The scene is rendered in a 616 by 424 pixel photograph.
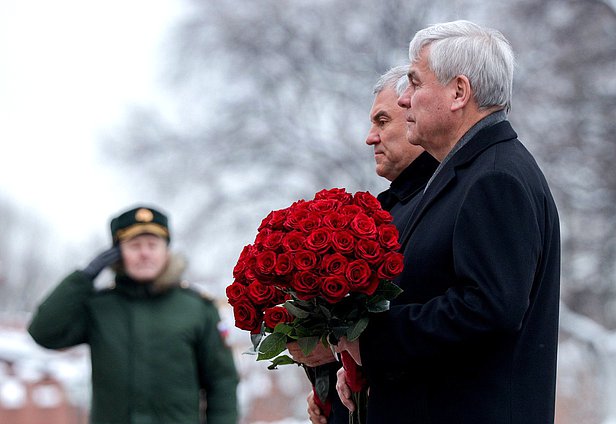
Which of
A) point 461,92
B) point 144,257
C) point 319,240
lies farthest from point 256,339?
point 144,257

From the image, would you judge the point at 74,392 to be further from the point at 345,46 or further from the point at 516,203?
the point at 345,46

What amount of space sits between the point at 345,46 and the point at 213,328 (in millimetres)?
17428

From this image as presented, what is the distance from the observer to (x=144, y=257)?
20.9ft

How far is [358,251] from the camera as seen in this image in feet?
10.8

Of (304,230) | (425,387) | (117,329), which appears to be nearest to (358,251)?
(304,230)

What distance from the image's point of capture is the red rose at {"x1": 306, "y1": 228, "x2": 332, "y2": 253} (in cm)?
331

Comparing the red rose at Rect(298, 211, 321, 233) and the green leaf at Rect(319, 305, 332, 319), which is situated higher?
the red rose at Rect(298, 211, 321, 233)

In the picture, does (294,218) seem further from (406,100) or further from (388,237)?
(406,100)

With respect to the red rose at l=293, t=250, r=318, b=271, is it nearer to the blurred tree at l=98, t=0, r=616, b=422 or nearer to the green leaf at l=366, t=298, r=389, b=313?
the green leaf at l=366, t=298, r=389, b=313

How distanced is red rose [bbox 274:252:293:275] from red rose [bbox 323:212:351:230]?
0.48 ft

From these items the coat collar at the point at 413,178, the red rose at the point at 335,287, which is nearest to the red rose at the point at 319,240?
the red rose at the point at 335,287

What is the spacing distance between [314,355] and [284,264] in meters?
0.47

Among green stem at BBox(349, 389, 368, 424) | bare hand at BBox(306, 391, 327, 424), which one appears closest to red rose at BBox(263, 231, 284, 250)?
green stem at BBox(349, 389, 368, 424)

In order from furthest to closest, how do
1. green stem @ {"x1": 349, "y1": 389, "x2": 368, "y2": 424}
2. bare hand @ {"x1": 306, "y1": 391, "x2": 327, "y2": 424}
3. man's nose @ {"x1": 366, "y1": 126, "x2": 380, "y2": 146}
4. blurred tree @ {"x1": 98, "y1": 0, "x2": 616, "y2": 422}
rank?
blurred tree @ {"x1": 98, "y1": 0, "x2": 616, "y2": 422} < man's nose @ {"x1": 366, "y1": 126, "x2": 380, "y2": 146} < bare hand @ {"x1": 306, "y1": 391, "x2": 327, "y2": 424} < green stem @ {"x1": 349, "y1": 389, "x2": 368, "y2": 424}
